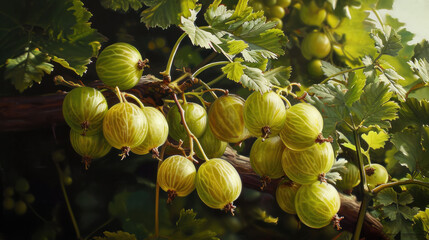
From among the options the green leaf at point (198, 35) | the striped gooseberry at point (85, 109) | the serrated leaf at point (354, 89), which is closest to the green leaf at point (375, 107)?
the serrated leaf at point (354, 89)

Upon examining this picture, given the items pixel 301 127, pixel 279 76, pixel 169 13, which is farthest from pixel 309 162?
pixel 169 13

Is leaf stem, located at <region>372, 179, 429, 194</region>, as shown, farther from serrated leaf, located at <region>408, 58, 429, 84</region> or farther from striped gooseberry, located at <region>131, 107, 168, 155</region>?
striped gooseberry, located at <region>131, 107, 168, 155</region>

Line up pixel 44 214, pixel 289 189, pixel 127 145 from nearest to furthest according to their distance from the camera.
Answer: pixel 127 145 < pixel 289 189 < pixel 44 214

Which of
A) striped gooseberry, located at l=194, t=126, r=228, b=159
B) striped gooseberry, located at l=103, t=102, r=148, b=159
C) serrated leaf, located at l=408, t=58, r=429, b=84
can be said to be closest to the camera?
striped gooseberry, located at l=103, t=102, r=148, b=159

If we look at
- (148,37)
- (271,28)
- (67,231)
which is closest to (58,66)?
(148,37)

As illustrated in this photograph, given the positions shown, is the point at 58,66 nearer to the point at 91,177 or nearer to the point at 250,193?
the point at 91,177

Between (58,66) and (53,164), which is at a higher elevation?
(58,66)

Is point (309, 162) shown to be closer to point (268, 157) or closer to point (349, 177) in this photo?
point (268, 157)

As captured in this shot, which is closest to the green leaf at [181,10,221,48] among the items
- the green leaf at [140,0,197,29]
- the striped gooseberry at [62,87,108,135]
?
the green leaf at [140,0,197,29]
